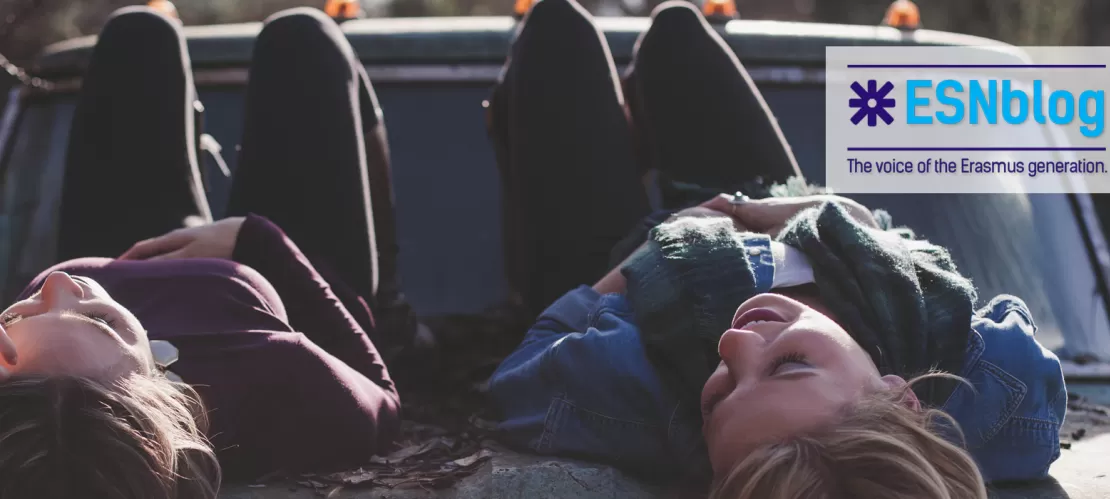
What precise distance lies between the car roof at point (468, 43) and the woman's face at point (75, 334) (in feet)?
5.69

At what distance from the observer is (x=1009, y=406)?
2.16m

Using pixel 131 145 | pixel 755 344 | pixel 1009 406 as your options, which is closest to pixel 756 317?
pixel 755 344

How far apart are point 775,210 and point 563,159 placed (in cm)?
69

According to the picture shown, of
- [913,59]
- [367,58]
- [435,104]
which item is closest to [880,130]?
[913,59]

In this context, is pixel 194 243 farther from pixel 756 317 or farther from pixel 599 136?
pixel 756 317

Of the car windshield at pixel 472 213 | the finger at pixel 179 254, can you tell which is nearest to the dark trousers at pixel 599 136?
the car windshield at pixel 472 213

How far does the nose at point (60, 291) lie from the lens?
199cm

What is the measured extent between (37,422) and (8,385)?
10 cm

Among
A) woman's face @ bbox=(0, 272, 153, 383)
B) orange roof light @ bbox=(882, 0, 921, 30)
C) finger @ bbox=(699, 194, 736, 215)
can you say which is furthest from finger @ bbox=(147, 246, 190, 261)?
orange roof light @ bbox=(882, 0, 921, 30)

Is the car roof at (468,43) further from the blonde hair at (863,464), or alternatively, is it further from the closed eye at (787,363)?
the blonde hair at (863,464)

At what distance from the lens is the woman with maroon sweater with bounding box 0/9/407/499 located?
6.01 feet

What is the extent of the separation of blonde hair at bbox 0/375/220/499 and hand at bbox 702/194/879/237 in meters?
1.47

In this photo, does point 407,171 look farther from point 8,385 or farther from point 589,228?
point 8,385

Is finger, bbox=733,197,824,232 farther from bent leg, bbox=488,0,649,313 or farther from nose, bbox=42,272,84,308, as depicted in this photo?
nose, bbox=42,272,84,308
